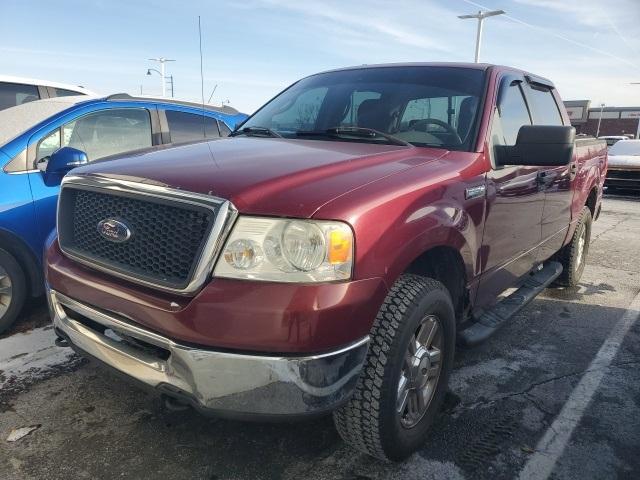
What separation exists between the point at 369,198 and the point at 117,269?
1.07 metres

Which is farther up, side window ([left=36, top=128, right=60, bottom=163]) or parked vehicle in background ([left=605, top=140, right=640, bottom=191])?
side window ([left=36, top=128, right=60, bottom=163])

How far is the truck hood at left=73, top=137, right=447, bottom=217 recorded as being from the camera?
1.90 metres

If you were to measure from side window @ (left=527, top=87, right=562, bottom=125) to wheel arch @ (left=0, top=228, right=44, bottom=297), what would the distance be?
378 centimetres

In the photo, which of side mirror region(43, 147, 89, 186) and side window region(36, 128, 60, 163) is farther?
side window region(36, 128, 60, 163)

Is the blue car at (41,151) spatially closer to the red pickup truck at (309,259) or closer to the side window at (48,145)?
the side window at (48,145)

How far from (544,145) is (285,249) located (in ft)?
5.55

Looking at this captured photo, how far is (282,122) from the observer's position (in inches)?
134

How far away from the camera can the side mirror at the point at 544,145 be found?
108 inches

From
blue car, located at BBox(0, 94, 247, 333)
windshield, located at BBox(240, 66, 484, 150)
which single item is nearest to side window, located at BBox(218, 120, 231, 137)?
blue car, located at BBox(0, 94, 247, 333)

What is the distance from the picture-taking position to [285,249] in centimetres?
185

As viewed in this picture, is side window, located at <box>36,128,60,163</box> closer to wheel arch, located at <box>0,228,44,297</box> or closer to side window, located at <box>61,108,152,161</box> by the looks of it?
side window, located at <box>61,108,152,161</box>

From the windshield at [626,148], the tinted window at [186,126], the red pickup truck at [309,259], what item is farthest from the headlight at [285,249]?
the windshield at [626,148]

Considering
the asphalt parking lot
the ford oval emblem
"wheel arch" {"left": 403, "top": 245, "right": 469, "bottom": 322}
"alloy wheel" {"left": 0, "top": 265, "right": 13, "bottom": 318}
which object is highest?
the ford oval emblem

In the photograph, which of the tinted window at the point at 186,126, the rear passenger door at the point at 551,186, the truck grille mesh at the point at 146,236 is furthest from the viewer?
the tinted window at the point at 186,126
